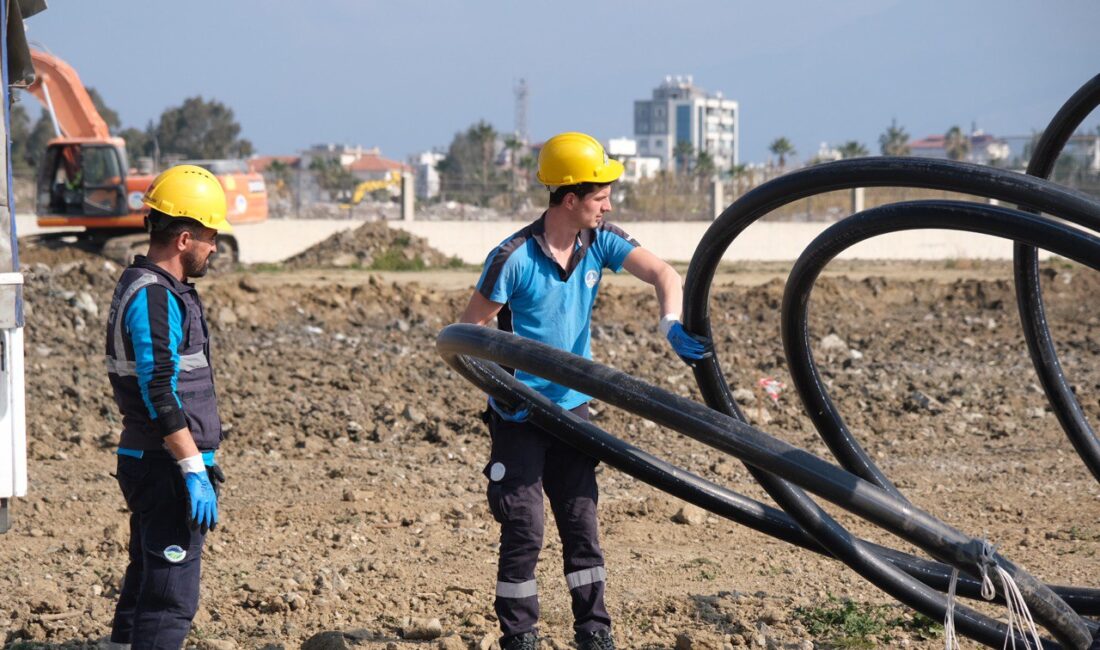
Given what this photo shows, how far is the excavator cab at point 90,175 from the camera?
19.6 m

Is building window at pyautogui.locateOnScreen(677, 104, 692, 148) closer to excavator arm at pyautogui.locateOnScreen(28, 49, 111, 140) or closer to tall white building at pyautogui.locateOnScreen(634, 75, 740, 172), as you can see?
tall white building at pyautogui.locateOnScreen(634, 75, 740, 172)

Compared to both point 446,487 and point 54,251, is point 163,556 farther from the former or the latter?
point 54,251

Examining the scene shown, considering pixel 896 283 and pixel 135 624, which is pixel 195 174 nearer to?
pixel 135 624

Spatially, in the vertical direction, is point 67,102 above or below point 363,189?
above

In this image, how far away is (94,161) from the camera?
64.5 ft

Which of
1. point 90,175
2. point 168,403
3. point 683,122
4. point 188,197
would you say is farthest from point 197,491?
point 683,122

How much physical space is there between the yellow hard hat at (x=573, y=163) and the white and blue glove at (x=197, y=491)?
150cm

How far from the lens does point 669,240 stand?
29859mm

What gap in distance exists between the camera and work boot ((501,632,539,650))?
404 centimetres

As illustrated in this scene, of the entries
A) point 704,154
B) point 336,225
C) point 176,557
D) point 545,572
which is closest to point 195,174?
point 176,557

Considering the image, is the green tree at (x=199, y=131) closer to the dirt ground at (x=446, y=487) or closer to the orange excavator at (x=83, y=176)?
the orange excavator at (x=83, y=176)

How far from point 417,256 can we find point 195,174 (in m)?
21.5

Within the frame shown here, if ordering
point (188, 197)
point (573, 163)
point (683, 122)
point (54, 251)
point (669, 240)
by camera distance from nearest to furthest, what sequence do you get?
point (188, 197) → point (573, 163) → point (54, 251) → point (669, 240) → point (683, 122)

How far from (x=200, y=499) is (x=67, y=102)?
61.0 ft
